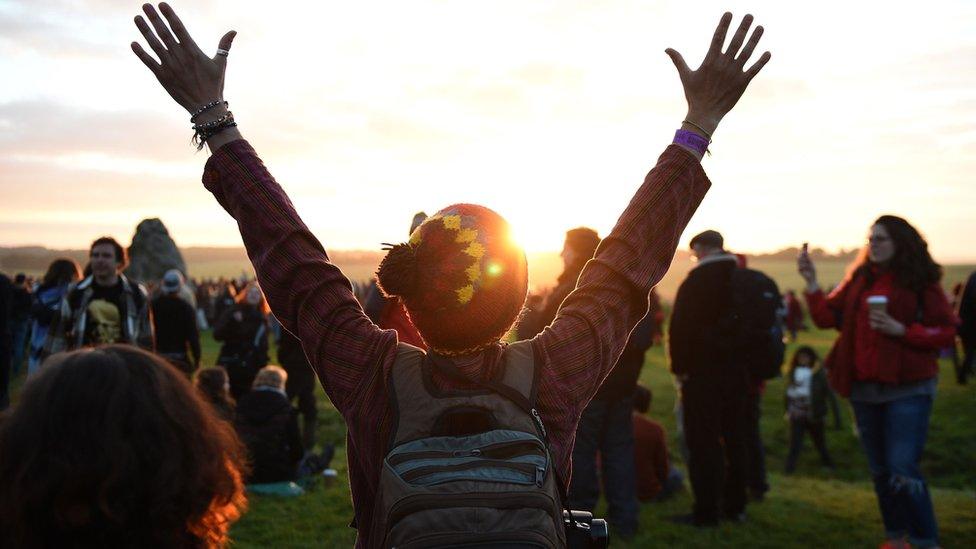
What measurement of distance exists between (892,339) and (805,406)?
19.3 ft

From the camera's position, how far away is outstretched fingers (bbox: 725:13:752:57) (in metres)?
2.04

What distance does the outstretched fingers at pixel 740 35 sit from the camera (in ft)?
6.69

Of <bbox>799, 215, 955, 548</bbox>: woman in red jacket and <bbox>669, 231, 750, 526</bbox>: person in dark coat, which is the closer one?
<bbox>799, 215, 955, 548</bbox>: woman in red jacket

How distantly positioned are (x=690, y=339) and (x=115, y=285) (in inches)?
169

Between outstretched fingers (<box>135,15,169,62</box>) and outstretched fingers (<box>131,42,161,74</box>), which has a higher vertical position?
outstretched fingers (<box>135,15,169,62</box>)

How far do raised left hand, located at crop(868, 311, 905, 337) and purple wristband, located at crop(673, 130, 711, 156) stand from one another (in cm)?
360

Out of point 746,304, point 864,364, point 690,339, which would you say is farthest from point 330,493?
point 864,364

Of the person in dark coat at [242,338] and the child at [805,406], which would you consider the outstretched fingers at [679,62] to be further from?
the child at [805,406]

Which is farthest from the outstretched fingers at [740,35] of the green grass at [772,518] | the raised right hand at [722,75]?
the green grass at [772,518]

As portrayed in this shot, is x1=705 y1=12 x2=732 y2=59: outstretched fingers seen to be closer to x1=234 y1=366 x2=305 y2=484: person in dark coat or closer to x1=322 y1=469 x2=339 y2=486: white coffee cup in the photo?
x1=234 y1=366 x2=305 y2=484: person in dark coat

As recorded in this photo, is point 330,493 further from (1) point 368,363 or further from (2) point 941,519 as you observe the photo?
(1) point 368,363

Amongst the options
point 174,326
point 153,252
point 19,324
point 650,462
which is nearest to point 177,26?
point 650,462

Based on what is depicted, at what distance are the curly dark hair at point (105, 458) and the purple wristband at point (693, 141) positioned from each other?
1296 millimetres

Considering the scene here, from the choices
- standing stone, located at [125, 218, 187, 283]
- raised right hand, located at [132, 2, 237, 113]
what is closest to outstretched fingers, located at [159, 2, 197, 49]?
raised right hand, located at [132, 2, 237, 113]
